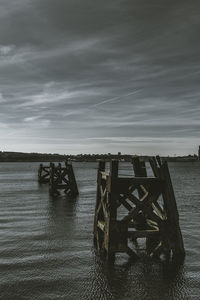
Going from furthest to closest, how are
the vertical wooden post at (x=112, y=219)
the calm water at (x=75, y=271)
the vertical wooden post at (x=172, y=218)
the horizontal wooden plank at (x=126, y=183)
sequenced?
Result: the vertical wooden post at (x=172, y=218) < the horizontal wooden plank at (x=126, y=183) < the vertical wooden post at (x=112, y=219) < the calm water at (x=75, y=271)

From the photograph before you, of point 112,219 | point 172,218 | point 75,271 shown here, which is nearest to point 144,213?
point 172,218

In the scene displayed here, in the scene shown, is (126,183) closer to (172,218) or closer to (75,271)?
(172,218)

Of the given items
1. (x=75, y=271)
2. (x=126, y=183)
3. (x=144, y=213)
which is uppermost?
(x=126, y=183)

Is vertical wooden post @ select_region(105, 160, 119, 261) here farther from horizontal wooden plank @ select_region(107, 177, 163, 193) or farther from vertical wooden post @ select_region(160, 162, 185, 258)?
vertical wooden post @ select_region(160, 162, 185, 258)

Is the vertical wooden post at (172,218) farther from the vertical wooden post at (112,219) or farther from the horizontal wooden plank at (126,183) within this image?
the vertical wooden post at (112,219)

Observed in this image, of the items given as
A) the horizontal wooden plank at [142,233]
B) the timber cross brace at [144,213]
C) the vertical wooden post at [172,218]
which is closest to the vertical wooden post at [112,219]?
the timber cross brace at [144,213]

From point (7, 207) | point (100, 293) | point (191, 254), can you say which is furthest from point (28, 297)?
point (7, 207)

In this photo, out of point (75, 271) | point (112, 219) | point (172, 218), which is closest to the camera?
point (75, 271)

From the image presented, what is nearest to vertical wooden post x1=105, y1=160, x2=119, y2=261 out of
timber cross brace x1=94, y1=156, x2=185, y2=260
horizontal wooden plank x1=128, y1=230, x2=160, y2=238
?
timber cross brace x1=94, y1=156, x2=185, y2=260

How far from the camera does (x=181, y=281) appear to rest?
720cm

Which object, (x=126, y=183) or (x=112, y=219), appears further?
(x=126, y=183)

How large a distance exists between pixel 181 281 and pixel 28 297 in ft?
11.5

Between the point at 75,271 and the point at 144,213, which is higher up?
the point at 144,213

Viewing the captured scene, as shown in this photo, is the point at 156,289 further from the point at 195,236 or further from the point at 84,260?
the point at 195,236
